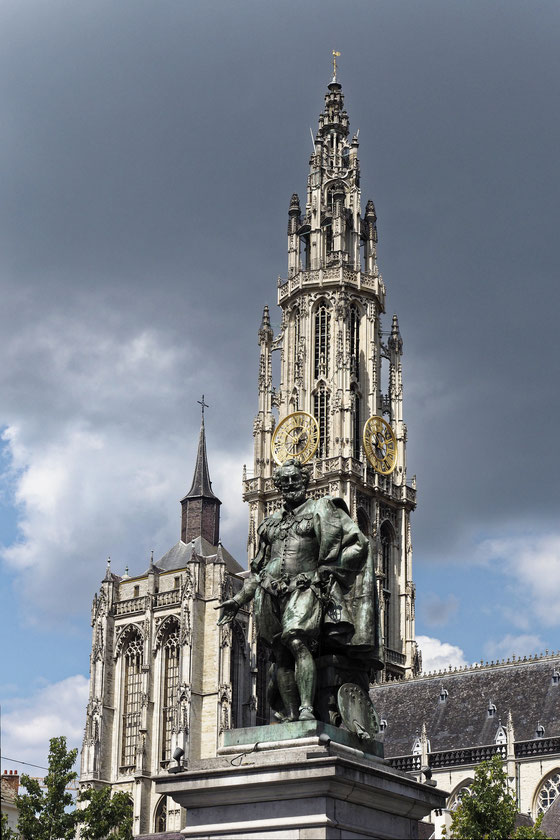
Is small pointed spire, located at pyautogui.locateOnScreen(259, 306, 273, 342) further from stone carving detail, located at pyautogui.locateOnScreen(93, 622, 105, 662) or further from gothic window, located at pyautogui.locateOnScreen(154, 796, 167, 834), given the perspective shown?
gothic window, located at pyautogui.locateOnScreen(154, 796, 167, 834)

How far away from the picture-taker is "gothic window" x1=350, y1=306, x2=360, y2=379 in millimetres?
72812

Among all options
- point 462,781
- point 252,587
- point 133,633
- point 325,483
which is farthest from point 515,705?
point 252,587

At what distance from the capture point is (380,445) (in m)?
72.4

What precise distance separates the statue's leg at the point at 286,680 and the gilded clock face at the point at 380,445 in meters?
61.7

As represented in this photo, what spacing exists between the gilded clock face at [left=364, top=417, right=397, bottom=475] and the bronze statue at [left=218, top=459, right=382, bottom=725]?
61298 mm

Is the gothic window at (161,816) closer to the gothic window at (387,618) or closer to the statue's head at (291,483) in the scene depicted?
the gothic window at (387,618)

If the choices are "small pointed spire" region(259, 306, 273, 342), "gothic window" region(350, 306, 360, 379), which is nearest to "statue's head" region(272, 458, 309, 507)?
"gothic window" region(350, 306, 360, 379)

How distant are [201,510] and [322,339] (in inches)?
510

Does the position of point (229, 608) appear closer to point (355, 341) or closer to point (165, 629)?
point (165, 629)

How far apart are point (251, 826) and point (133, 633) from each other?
6039 centimetres

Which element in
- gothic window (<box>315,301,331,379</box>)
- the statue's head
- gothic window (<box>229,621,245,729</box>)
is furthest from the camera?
gothic window (<box>315,301,331,379</box>)

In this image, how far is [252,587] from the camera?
30.8 feet

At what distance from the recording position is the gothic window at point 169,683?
64081 millimetres

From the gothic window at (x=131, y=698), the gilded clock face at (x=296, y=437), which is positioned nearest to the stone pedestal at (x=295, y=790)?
the gothic window at (x=131, y=698)
